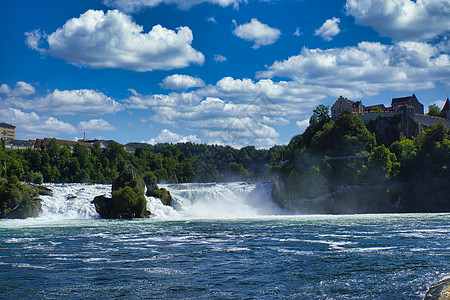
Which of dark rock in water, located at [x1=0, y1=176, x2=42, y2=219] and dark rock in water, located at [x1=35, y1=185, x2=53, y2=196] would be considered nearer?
dark rock in water, located at [x1=0, y1=176, x2=42, y2=219]

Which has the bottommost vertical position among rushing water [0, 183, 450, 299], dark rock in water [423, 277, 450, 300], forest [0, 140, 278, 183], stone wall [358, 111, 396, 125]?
rushing water [0, 183, 450, 299]

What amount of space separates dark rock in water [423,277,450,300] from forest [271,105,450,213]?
5100 centimetres

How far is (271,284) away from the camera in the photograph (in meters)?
15.9

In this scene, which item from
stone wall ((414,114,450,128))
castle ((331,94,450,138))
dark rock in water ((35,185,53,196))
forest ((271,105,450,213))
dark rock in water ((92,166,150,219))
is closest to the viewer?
dark rock in water ((92,166,150,219))

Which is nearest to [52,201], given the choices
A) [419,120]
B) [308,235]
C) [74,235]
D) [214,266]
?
[74,235]

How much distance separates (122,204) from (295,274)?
34369 millimetres

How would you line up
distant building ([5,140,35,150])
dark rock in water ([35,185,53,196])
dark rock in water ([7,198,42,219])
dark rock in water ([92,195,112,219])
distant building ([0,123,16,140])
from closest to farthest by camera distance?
dark rock in water ([7,198,42,219]) → dark rock in water ([92,195,112,219]) → dark rock in water ([35,185,53,196]) → distant building ([5,140,35,150]) → distant building ([0,123,16,140])

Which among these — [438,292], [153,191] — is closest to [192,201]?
[153,191]

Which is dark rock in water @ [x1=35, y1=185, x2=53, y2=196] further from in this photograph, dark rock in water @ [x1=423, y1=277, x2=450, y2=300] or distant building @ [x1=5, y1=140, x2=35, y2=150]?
distant building @ [x1=5, y1=140, x2=35, y2=150]

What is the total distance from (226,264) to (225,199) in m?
45.5

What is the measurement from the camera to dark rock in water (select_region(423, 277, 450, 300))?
1220 cm

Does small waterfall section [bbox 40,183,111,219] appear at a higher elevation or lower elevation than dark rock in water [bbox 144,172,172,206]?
lower

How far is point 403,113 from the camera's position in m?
77.5

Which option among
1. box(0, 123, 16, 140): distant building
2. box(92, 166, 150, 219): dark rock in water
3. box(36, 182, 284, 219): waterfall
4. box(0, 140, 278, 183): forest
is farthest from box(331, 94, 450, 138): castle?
box(0, 123, 16, 140): distant building
